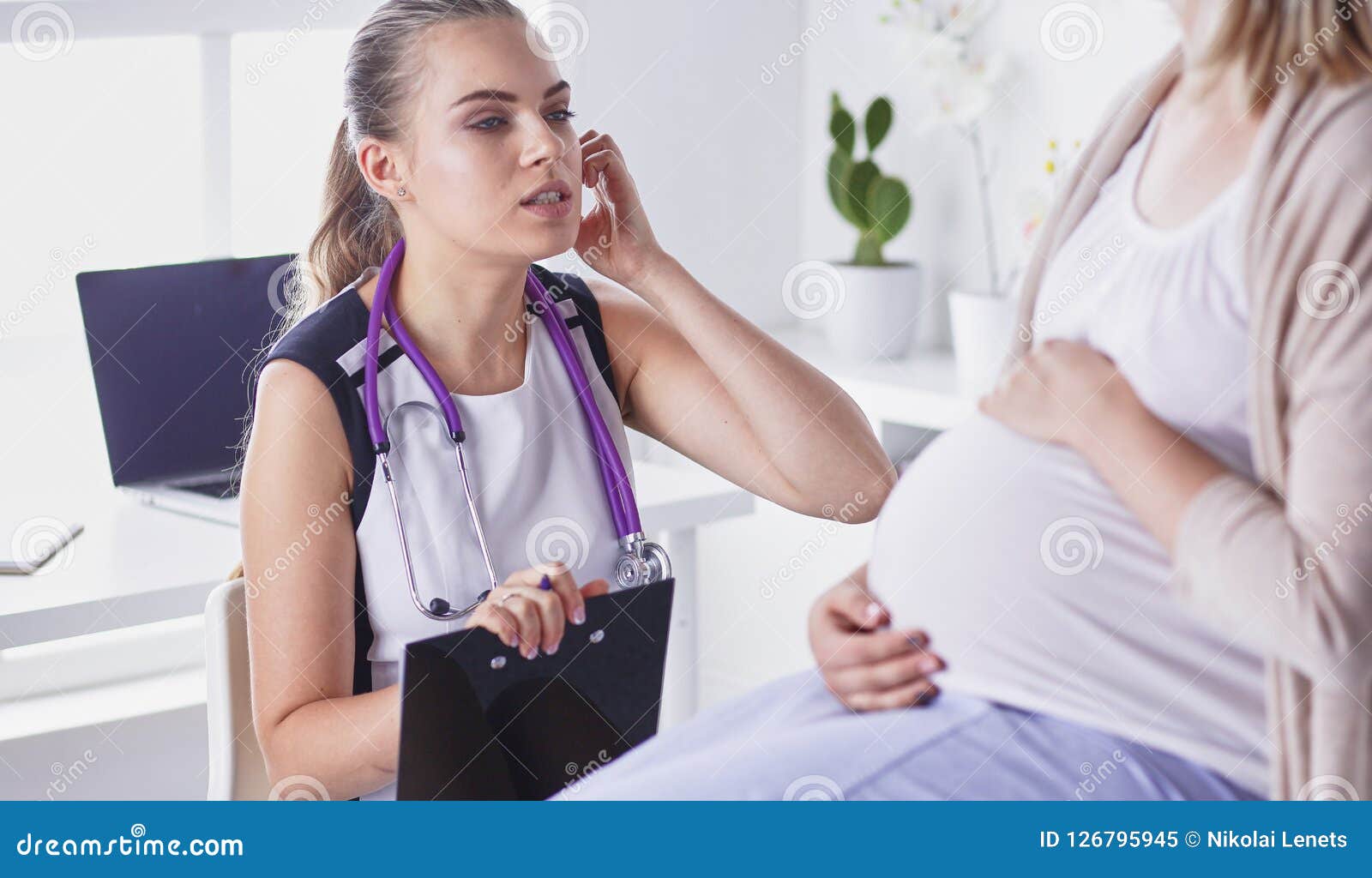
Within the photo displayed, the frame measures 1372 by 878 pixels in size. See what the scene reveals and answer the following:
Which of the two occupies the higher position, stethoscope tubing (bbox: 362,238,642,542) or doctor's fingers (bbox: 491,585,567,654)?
stethoscope tubing (bbox: 362,238,642,542)

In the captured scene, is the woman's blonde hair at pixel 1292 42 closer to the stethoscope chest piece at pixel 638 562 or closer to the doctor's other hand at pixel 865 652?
the doctor's other hand at pixel 865 652

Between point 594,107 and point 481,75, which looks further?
point 594,107

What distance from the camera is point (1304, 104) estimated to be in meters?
0.62

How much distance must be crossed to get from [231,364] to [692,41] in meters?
0.70

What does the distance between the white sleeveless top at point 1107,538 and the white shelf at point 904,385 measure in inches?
11.6

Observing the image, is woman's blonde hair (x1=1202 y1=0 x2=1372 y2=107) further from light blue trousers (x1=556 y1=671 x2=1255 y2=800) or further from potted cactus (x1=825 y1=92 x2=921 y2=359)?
potted cactus (x1=825 y1=92 x2=921 y2=359)

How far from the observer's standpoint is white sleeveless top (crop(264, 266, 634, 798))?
97 centimetres

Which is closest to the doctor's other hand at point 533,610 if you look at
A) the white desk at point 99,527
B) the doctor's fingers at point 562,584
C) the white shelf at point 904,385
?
the doctor's fingers at point 562,584

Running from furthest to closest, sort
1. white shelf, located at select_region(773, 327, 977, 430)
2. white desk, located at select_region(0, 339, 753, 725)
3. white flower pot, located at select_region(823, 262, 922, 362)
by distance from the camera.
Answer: white desk, located at select_region(0, 339, 753, 725), white flower pot, located at select_region(823, 262, 922, 362), white shelf, located at select_region(773, 327, 977, 430)

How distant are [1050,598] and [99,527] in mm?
1214

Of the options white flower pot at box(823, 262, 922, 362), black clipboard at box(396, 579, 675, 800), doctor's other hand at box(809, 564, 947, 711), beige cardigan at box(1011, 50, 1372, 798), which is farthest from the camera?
white flower pot at box(823, 262, 922, 362)

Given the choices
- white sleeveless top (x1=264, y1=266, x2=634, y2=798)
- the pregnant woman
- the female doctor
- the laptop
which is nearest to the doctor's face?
the female doctor
